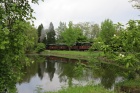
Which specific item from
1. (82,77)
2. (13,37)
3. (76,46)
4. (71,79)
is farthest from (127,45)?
(76,46)

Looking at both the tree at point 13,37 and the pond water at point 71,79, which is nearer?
the tree at point 13,37

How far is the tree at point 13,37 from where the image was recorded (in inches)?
276

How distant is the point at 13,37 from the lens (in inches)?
279

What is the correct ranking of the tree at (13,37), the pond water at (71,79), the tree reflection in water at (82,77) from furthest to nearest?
the tree reflection in water at (82,77) → the pond water at (71,79) → the tree at (13,37)

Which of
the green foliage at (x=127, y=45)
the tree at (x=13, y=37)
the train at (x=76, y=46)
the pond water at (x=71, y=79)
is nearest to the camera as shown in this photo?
the tree at (x=13, y=37)

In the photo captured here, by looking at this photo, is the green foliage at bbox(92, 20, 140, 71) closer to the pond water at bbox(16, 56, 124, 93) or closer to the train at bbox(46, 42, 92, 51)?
the pond water at bbox(16, 56, 124, 93)

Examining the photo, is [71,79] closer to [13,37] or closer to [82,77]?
[82,77]

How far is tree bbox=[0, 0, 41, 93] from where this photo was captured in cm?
701

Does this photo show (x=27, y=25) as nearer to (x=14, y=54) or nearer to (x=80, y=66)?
(x=14, y=54)

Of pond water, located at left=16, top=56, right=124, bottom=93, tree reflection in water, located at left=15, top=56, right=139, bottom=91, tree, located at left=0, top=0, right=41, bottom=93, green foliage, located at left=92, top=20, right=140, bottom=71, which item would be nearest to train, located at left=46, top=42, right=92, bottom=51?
tree reflection in water, located at left=15, top=56, right=139, bottom=91

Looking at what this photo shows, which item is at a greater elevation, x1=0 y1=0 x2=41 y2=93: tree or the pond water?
x1=0 y1=0 x2=41 y2=93: tree

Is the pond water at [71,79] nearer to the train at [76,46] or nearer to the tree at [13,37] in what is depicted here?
the tree at [13,37]

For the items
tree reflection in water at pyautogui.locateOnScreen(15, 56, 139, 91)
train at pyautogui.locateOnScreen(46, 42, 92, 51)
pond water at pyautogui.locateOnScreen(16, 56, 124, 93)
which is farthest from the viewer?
train at pyautogui.locateOnScreen(46, 42, 92, 51)

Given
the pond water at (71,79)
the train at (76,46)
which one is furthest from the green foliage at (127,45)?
the train at (76,46)
